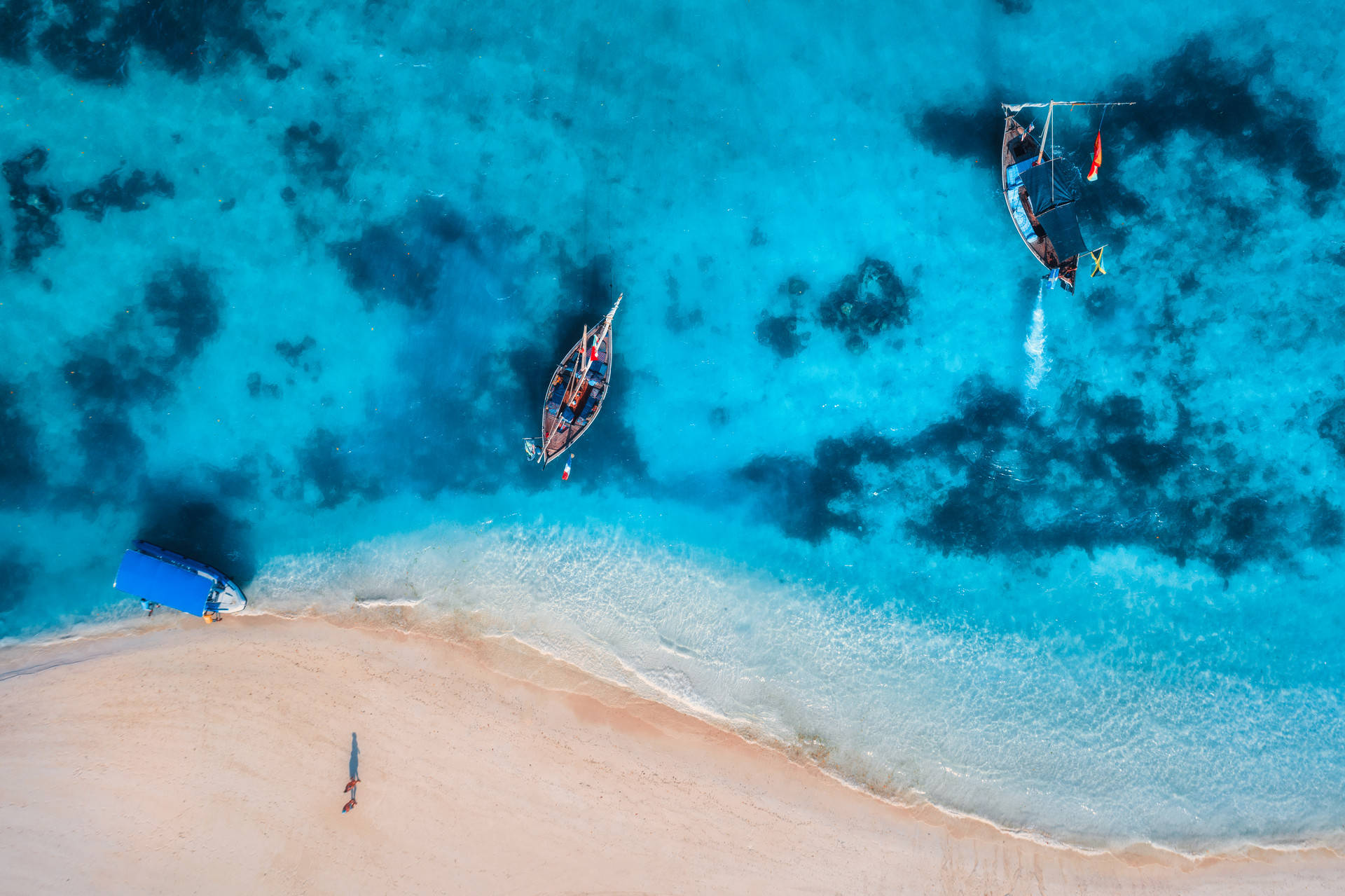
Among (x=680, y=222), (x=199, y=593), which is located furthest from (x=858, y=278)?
(x=199, y=593)

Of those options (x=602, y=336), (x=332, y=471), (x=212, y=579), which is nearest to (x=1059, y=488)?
(x=602, y=336)

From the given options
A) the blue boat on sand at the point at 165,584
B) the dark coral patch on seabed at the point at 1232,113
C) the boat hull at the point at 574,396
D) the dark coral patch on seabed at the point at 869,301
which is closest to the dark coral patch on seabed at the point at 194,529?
the blue boat on sand at the point at 165,584

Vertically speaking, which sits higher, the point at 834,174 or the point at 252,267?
the point at 834,174

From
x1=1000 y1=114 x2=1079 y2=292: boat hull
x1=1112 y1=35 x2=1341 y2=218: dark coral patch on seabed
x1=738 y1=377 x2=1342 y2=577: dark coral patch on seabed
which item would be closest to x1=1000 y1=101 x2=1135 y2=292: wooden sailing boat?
x1=1000 y1=114 x2=1079 y2=292: boat hull

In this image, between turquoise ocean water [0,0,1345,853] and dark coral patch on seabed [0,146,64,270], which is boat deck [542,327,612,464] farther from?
Answer: dark coral patch on seabed [0,146,64,270]

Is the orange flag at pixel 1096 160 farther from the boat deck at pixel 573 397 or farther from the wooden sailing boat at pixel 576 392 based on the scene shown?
the boat deck at pixel 573 397

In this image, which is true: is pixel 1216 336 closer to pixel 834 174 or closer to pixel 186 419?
pixel 834 174
